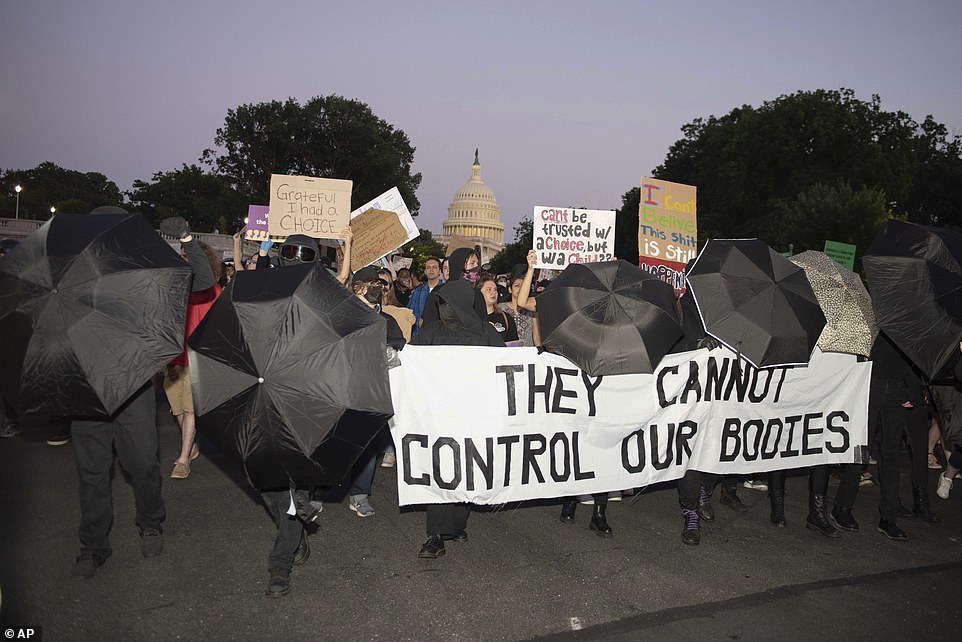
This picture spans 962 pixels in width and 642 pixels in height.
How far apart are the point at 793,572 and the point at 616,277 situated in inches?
91.5

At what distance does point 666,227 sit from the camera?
39.2ft

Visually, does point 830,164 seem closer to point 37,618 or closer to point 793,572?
point 793,572

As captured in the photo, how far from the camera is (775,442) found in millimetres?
6098

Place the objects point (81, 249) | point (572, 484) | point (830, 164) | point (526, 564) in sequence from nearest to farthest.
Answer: point (81, 249) → point (526, 564) → point (572, 484) → point (830, 164)

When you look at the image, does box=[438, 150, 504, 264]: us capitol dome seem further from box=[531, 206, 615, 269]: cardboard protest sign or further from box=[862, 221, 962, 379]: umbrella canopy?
box=[862, 221, 962, 379]: umbrella canopy

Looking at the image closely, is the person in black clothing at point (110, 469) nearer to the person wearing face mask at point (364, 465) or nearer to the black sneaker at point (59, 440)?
the person wearing face mask at point (364, 465)

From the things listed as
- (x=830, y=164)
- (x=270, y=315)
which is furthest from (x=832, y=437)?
(x=830, y=164)

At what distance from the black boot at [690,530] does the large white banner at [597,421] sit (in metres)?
0.29

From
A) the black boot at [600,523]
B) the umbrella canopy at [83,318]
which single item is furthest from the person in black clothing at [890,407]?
the umbrella canopy at [83,318]

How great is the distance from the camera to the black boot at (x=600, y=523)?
18.9ft

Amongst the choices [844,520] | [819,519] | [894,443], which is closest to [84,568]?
[819,519]

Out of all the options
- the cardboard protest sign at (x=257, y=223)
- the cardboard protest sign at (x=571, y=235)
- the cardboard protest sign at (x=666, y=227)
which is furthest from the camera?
the cardboard protest sign at (x=257, y=223)

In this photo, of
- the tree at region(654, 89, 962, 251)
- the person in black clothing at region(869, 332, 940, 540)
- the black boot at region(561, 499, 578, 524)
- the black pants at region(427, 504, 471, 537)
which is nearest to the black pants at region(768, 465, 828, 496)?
the person in black clothing at region(869, 332, 940, 540)

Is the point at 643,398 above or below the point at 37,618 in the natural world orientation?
above
